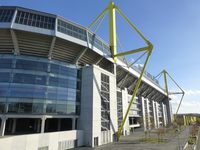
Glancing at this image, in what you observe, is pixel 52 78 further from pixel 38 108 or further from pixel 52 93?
pixel 38 108

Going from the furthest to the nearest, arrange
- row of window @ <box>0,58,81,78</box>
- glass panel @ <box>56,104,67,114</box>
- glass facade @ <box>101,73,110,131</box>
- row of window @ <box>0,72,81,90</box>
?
glass facade @ <box>101,73,110,131</box> < glass panel @ <box>56,104,67,114</box> < row of window @ <box>0,58,81,78</box> < row of window @ <box>0,72,81,90</box>

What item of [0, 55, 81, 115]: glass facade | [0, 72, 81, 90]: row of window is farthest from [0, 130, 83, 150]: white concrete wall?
[0, 72, 81, 90]: row of window

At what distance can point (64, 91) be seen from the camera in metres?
37.3

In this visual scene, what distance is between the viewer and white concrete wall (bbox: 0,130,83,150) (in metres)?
20.0

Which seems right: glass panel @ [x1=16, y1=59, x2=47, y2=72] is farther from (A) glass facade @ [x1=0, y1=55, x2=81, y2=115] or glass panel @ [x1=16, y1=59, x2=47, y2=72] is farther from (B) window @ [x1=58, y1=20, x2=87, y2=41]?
(B) window @ [x1=58, y1=20, x2=87, y2=41]

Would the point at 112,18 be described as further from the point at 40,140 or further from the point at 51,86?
the point at 40,140

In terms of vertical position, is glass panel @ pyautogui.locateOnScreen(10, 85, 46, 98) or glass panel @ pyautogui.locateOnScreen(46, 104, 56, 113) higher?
glass panel @ pyautogui.locateOnScreen(10, 85, 46, 98)

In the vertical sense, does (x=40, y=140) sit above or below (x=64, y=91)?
below

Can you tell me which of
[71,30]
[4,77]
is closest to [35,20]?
[71,30]

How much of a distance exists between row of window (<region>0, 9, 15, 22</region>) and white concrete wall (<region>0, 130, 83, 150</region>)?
2225cm

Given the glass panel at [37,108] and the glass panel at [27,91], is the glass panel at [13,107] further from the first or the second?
the glass panel at [37,108]

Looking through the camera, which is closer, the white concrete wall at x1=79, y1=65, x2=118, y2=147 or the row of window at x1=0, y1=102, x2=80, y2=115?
the row of window at x1=0, y1=102, x2=80, y2=115

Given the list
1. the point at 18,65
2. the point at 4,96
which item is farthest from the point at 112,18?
the point at 4,96

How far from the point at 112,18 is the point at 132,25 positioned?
6.74 m
